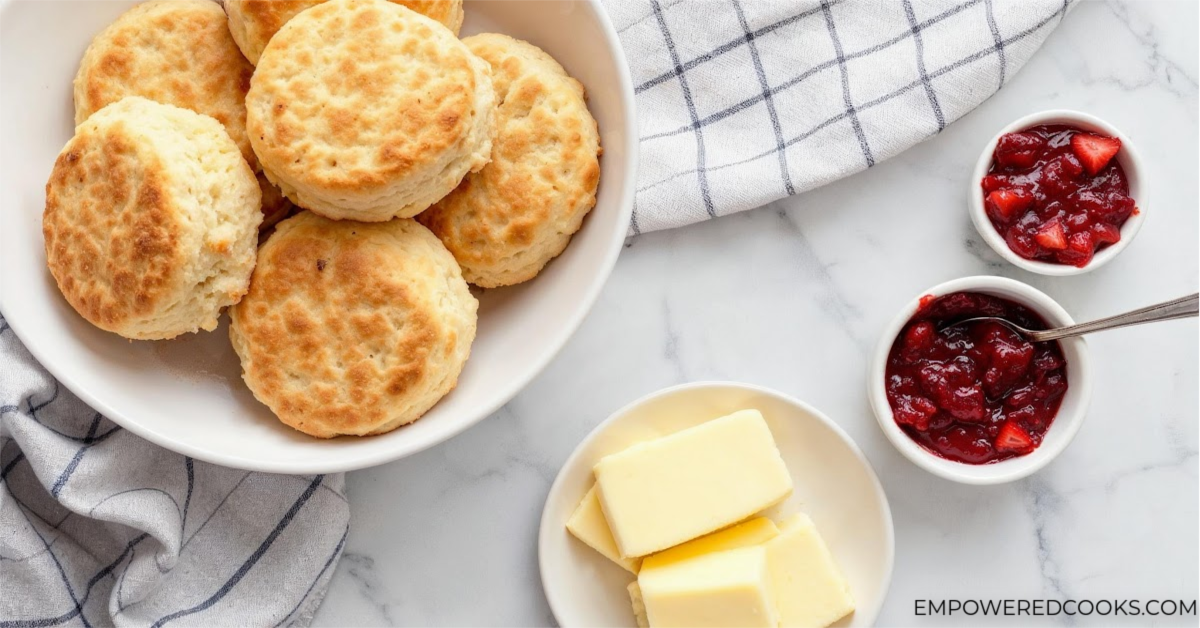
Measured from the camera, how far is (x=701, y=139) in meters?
3.03

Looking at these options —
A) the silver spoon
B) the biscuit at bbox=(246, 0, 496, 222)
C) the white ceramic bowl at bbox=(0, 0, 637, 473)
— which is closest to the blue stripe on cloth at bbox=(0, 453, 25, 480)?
the white ceramic bowl at bbox=(0, 0, 637, 473)

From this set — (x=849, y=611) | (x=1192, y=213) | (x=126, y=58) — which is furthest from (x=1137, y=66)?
(x=126, y=58)

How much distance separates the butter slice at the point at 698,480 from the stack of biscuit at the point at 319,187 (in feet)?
2.28

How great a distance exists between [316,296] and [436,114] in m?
0.54

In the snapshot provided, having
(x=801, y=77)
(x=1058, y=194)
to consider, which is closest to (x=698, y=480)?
(x=801, y=77)

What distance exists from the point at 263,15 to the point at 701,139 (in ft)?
4.46

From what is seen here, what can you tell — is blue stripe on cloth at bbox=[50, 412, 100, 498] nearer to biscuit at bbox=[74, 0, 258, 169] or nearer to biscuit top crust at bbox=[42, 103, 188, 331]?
biscuit top crust at bbox=[42, 103, 188, 331]

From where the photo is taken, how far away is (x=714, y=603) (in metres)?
2.76

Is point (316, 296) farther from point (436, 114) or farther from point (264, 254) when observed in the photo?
point (436, 114)

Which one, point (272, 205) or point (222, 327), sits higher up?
point (272, 205)

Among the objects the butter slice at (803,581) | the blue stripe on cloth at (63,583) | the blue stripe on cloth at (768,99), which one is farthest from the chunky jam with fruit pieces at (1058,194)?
the blue stripe on cloth at (63,583)

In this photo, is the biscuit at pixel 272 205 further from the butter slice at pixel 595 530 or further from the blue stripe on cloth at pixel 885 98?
the butter slice at pixel 595 530

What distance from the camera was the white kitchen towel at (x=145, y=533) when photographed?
2.78 metres

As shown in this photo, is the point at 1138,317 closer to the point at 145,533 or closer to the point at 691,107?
the point at 691,107
